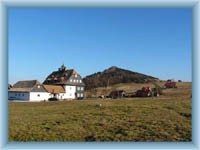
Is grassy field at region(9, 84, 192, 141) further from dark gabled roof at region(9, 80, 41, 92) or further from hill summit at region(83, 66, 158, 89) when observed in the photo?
hill summit at region(83, 66, 158, 89)

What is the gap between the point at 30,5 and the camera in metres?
2.52

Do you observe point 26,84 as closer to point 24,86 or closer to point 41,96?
point 24,86

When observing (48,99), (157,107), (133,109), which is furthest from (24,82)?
(157,107)

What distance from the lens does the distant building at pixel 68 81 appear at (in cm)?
322

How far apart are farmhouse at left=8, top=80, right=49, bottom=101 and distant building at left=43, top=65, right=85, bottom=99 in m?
0.11

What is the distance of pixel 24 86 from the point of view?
3.16m

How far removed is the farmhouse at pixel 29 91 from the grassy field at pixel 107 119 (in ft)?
0.28

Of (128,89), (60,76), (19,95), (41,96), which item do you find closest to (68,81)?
(60,76)

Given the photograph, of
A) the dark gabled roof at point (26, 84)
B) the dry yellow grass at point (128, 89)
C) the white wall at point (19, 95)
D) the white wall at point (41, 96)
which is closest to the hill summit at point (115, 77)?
the dry yellow grass at point (128, 89)

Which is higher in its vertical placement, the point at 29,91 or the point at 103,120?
the point at 29,91

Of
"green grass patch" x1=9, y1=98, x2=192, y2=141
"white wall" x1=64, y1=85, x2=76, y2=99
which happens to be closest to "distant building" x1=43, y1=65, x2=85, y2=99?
"white wall" x1=64, y1=85, x2=76, y2=99

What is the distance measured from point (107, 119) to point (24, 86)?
1052mm

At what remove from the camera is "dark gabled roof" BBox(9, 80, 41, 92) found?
10.2ft
